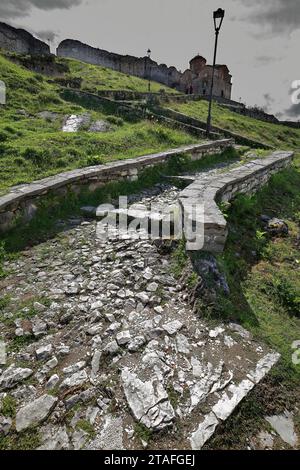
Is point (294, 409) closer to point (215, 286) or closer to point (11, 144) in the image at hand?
point (215, 286)

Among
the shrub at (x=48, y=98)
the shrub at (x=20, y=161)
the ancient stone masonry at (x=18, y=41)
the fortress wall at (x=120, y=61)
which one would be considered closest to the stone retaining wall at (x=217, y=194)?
the shrub at (x=20, y=161)

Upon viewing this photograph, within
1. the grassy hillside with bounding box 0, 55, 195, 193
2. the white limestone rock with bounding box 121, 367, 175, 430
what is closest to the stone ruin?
the grassy hillside with bounding box 0, 55, 195, 193

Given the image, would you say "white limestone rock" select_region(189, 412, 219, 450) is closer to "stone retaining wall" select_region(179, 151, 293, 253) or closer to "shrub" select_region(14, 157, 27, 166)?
"stone retaining wall" select_region(179, 151, 293, 253)

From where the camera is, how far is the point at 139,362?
2.65 m

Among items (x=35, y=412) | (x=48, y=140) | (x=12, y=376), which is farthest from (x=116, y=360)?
(x=48, y=140)

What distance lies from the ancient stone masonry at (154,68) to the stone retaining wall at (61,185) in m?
49.1

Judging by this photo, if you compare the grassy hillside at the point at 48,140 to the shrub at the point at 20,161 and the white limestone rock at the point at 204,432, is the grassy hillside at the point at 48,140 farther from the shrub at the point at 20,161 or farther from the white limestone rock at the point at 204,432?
the white limestone rock at the point at 204,432

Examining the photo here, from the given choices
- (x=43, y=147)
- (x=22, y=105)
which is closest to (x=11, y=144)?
(x=43, y=147)

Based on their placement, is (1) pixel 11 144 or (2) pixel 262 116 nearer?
(1) pixel 11 144

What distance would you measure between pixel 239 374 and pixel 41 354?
1833mm

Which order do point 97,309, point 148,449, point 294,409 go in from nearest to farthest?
1. point 148,449
2. point 294,409
3. point 97,309

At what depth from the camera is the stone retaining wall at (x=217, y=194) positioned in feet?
12.6

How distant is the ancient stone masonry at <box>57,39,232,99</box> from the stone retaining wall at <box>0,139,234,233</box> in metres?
49.1

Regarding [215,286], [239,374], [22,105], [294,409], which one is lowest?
[294,409]
